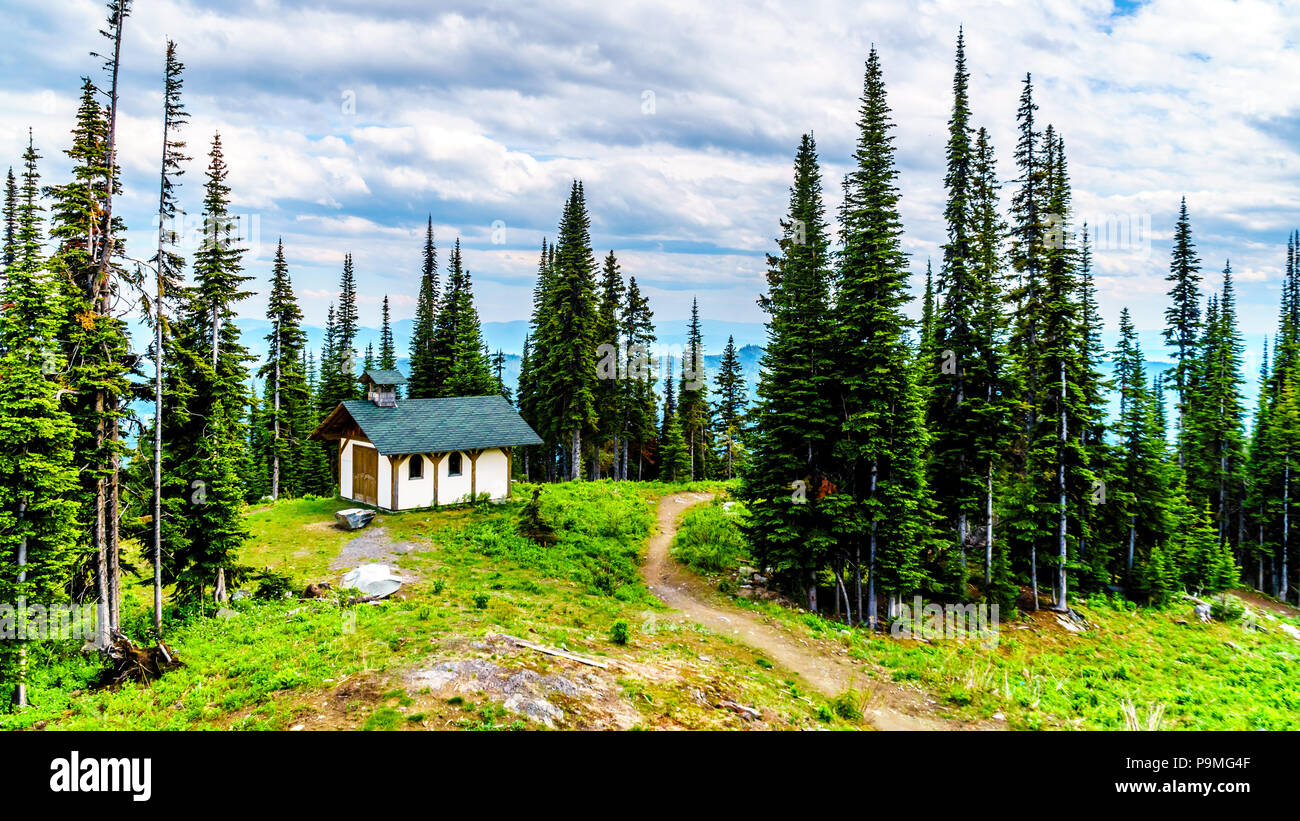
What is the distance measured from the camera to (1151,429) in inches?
1268

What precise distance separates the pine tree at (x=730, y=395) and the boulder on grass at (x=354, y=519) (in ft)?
130

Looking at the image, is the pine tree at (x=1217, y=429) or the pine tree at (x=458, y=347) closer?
the pine tree at (x=1217, y=429)

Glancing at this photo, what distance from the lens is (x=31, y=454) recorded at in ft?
42.3

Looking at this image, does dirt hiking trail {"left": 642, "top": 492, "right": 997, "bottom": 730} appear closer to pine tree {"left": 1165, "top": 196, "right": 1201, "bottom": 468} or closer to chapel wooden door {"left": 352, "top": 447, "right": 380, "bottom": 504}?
chapel wooden door {"left": 352, "top": 447, "right": 380, "bottom": 504}

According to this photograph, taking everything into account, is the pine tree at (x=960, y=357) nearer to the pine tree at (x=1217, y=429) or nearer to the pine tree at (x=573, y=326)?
the pine tree at (x=573, y=326)

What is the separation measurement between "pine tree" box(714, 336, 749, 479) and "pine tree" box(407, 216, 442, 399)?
28.5 meters

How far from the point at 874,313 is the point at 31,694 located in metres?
25.0

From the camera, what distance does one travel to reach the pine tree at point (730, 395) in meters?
63.2

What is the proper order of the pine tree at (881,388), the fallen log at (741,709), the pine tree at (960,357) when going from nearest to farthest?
1. the fallen log at (741,709)
2. the pine tree at (881,388)
3. the pine tree at (960,357)

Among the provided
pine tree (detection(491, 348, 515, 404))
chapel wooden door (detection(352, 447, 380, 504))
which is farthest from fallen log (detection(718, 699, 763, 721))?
pine tree (detection(491, 348, 515, 404))

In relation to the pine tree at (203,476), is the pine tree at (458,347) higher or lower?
higher

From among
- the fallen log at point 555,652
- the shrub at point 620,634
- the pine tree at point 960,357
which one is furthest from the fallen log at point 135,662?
the pine tree at point 960,357

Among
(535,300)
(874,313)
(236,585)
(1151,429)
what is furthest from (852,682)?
(535,300)

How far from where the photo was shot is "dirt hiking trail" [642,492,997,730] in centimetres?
1474
